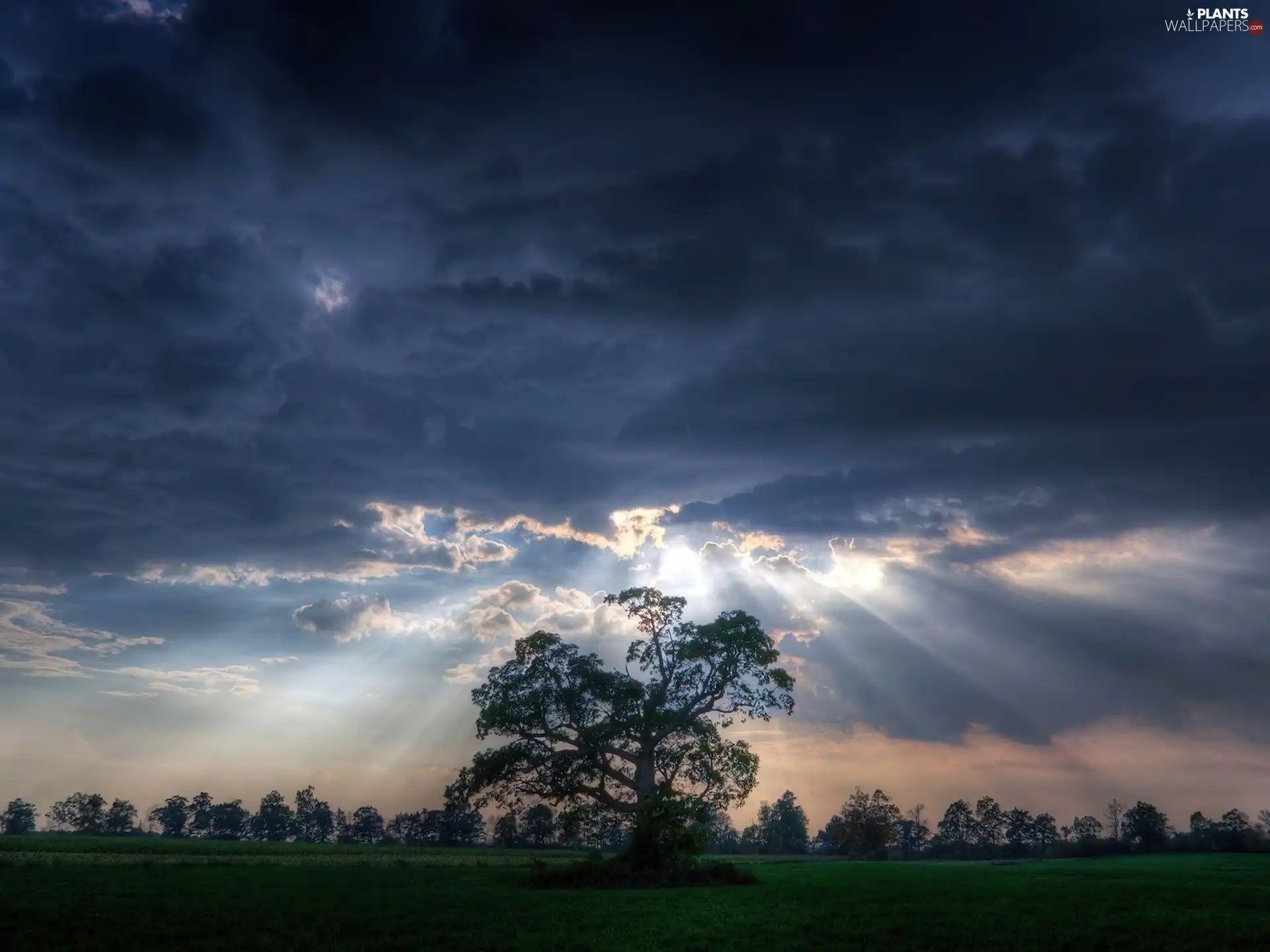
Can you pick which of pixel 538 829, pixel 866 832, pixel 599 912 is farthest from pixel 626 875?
pixel 538 829

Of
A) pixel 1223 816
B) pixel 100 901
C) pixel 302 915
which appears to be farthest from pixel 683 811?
pixel 1223 816

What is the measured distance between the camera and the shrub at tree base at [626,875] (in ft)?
→ 140

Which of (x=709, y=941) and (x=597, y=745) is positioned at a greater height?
(x=597, y=745)

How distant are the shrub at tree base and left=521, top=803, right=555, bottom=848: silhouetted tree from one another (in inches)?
5055

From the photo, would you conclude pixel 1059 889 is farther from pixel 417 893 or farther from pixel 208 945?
pixel 208 945

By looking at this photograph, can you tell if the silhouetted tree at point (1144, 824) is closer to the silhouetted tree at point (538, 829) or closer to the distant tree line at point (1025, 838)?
the distant tree line at point (1025, 838)

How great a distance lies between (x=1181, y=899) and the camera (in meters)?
31.2

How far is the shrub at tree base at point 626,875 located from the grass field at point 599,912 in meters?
2.35

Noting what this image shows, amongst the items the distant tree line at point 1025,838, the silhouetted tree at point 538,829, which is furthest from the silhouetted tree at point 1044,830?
the silhouetted tree at point 538,829

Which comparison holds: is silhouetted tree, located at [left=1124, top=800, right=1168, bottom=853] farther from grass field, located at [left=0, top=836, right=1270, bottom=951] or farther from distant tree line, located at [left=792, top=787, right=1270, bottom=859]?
grass field, located at [left=0, top=836, right=1270, bottom=951]

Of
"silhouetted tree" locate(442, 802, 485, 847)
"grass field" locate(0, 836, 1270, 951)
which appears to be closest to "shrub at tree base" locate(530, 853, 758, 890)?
"grass field" locate(0, 836, 1270, 951)

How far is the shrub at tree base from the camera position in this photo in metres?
42.5

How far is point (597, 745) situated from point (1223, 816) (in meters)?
170

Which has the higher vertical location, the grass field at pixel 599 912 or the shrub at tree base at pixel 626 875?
the grass field at pixel 599 912
